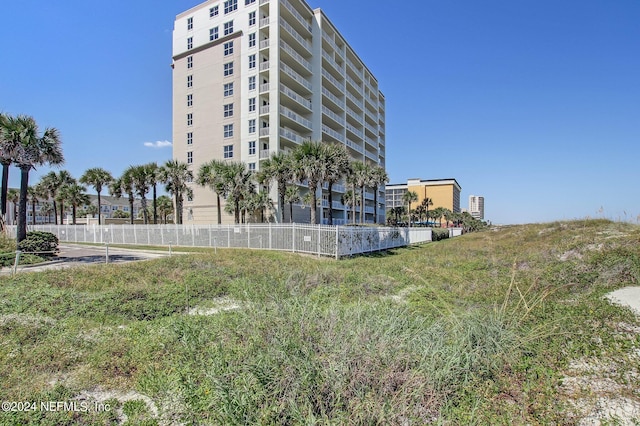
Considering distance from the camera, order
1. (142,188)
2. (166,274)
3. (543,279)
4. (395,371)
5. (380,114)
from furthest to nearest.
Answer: (380,114) → (142,188) → (166,274) → (543,279) → (395,371)

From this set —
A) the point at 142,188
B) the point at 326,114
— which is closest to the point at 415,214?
the point at 326,114

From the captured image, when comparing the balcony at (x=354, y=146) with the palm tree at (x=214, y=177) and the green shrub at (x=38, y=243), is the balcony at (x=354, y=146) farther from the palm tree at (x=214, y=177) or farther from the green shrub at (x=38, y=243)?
the green shrub at (x=38, y=243)

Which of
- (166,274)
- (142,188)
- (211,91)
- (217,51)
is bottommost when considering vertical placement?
(166,274)

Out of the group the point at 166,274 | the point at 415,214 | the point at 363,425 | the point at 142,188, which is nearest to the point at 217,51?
the point at 142,188

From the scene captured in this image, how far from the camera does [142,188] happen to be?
39969 mm

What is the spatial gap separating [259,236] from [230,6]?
116 ft

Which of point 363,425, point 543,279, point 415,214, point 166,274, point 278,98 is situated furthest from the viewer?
point 415,214

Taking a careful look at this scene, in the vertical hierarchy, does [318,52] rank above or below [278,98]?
above

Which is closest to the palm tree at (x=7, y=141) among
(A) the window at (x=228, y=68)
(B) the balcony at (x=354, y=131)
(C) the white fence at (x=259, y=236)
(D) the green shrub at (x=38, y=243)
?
(D) the green shrub at (x=38, y=243)

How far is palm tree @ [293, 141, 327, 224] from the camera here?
25.1 meters

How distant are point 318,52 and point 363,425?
4887cm

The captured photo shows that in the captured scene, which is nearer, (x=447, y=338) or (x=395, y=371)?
(x=395, y=371)

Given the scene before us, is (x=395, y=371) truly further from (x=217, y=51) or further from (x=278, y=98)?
(x=217, y=51)

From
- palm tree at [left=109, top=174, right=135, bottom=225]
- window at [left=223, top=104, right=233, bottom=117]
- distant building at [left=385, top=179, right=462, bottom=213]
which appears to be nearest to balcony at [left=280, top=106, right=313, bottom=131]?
window at [left=223, top=104, right=233, bottom=117]
